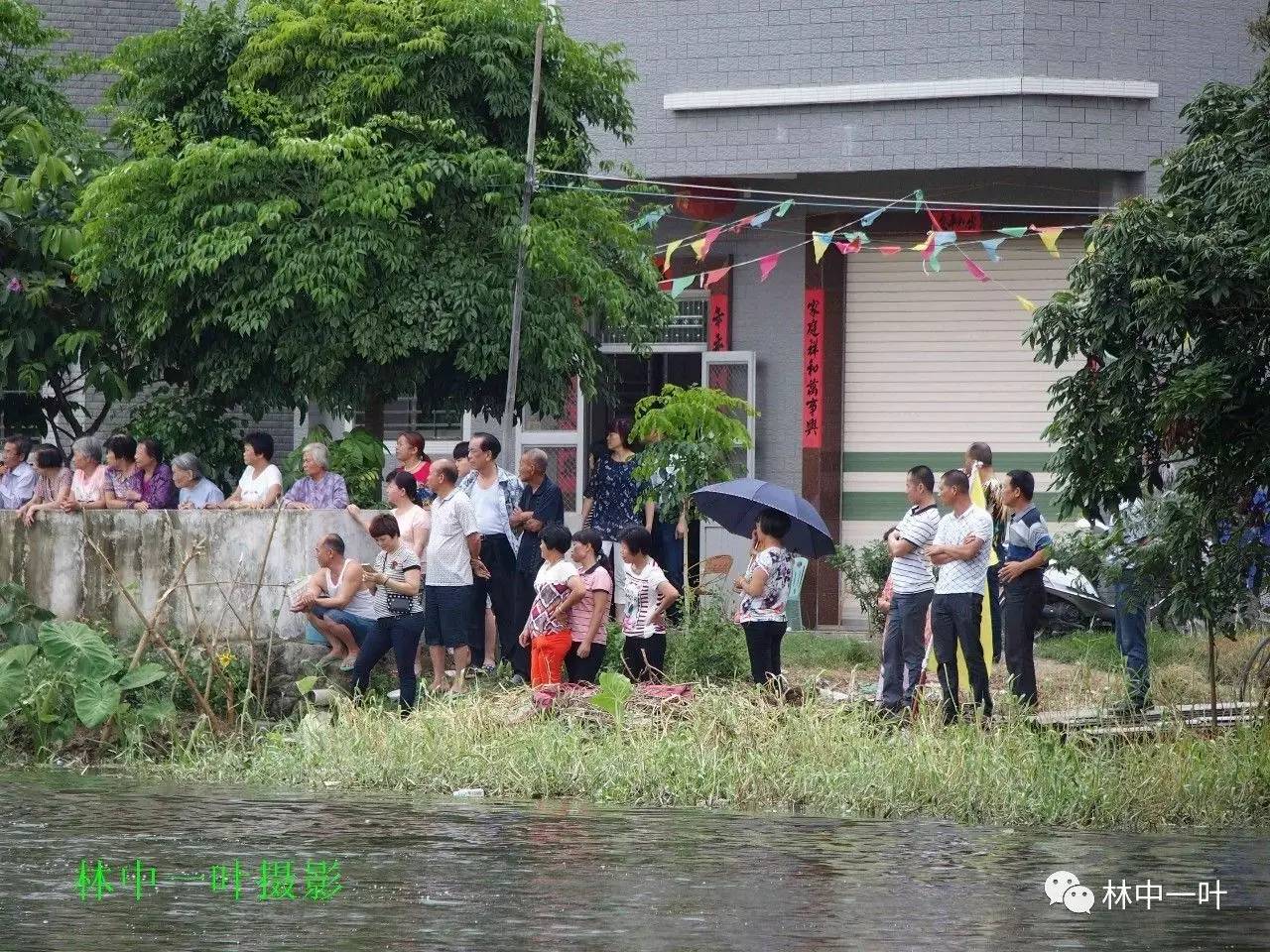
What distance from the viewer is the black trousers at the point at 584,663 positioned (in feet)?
48.2

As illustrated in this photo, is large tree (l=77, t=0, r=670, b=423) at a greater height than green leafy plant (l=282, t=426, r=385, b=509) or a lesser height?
greater

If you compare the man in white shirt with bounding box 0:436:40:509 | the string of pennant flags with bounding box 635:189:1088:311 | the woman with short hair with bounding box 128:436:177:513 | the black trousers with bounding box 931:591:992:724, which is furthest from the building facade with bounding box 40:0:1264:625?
the black trousers with bounding box 931:591:992:724

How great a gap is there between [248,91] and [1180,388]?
30.8 ft

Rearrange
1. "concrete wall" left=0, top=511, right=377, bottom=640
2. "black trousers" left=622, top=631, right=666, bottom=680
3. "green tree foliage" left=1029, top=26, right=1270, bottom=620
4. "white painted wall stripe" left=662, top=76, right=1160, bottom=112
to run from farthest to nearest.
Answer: "white painted wall stripe" left=662, top=76, right=1160, bottom=112
"concrete wall" left=0, top=511, right=377, bottom=640
"black trousers" left=622, top=631, right=666, bottom=680
"green tree foliage" left=1029, top=26, right=1270, bottom=620

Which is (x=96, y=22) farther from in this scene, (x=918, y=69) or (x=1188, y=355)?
(x=1188, y=355)

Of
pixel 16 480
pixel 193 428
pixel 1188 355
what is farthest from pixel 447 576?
pixel 1188 355

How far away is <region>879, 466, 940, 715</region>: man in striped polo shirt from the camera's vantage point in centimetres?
1433

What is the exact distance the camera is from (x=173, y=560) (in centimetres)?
1600

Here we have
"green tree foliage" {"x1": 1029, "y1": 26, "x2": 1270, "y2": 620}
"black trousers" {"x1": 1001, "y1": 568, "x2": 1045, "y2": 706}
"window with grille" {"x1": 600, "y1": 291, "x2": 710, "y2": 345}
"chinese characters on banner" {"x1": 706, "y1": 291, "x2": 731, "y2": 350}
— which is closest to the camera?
"green tree foliage" {"x1": 1029, "y1": 26, "x2": 1270, "y2": 620}

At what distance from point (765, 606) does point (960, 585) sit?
4.50 ft

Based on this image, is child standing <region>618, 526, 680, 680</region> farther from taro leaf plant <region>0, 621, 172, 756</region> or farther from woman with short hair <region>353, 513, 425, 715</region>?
taro leaf plant <region>0, 621, 172, 756</region>

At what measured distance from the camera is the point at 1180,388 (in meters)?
10.7

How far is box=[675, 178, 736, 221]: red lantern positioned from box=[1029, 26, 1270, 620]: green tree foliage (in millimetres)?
9239

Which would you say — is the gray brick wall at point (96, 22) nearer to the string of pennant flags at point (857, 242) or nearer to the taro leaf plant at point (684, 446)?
the string of pennant flags at point (857, 242)
